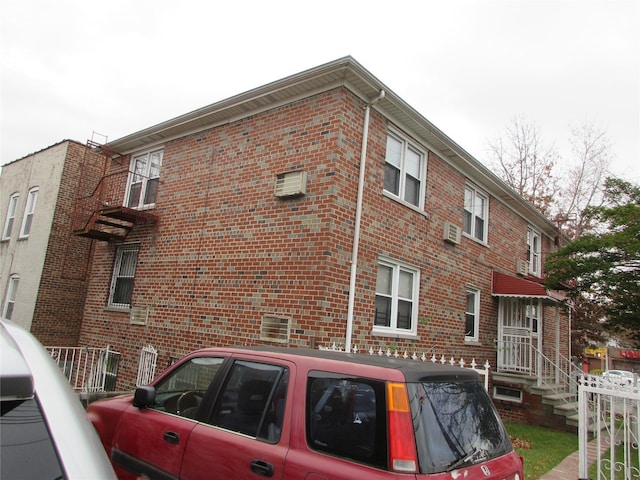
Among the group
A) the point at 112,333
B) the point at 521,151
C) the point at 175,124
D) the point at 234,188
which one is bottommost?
the point at 112,333

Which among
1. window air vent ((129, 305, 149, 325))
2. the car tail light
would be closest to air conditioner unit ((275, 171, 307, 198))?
window air vent ((129, 305, 149, 325))

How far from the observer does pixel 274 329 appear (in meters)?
8.23

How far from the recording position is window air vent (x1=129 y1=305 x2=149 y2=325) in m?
10.8

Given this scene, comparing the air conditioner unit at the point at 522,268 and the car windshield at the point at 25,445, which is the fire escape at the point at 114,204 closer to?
the car windshield at the point at 25,445

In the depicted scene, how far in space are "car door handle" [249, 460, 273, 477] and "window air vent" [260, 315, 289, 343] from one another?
16.5 ft

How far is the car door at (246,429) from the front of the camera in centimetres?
298

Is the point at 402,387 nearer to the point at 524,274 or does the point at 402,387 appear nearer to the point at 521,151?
the point at 524,274

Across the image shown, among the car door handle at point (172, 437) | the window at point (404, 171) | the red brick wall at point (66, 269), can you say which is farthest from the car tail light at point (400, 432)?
the red brick wall at point (66, 269)

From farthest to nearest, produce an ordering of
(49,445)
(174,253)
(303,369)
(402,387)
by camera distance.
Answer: (174,253) → (303,369) → (402,387) → (49,445)

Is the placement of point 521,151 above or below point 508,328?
above

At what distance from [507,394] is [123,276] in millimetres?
10622

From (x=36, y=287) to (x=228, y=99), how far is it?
9.49 meters

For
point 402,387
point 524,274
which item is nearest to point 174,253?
point 402,387

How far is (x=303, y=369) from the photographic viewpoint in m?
3.13
